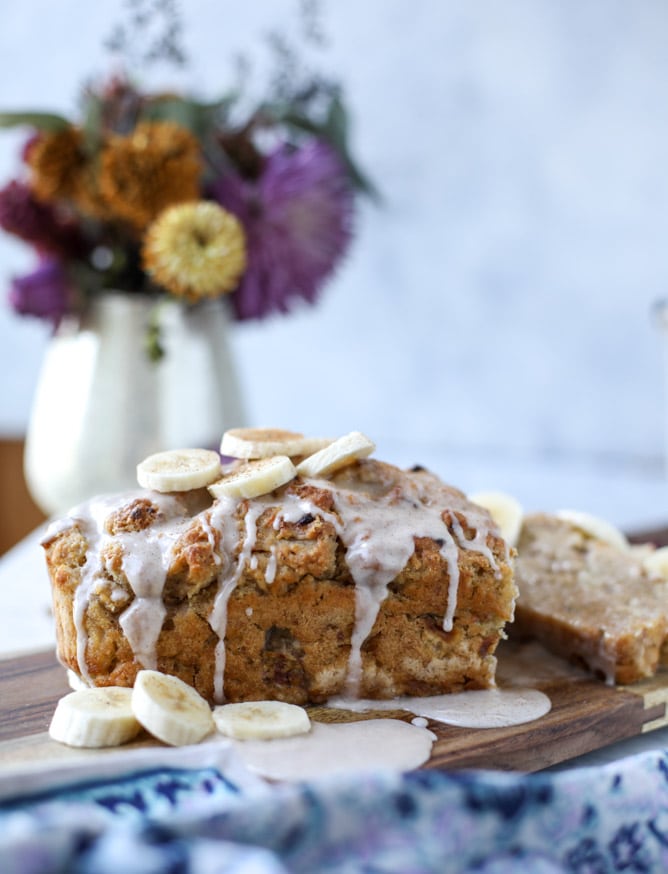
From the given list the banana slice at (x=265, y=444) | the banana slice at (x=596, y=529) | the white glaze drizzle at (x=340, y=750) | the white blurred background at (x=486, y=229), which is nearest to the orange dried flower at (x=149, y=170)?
the banana slice at (x=265, y=444)

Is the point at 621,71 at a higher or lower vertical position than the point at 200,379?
higher

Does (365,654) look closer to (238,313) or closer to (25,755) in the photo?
(25,755)

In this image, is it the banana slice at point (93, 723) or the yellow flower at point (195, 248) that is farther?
the yellow flower at point (195, 248)

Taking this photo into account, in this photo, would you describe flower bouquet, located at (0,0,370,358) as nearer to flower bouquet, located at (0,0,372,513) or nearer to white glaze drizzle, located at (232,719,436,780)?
flower bouquet, located at (0,0,372,513)

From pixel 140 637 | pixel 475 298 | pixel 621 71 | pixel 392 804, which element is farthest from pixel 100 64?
pixel 392 804

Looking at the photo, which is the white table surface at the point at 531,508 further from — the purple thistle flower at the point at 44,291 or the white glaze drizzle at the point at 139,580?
the purple thistle flower at the point at 44,291

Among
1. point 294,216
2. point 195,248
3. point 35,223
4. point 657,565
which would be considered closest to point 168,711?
point 657,565
